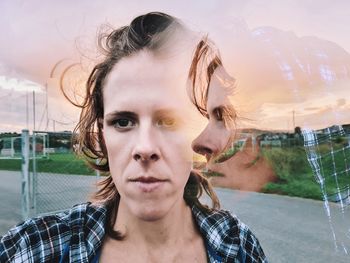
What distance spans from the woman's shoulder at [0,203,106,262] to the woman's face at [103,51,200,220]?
0.25 meters

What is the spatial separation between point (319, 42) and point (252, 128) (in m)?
0.37

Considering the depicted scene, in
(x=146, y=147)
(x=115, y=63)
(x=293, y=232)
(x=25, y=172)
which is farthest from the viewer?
(x=293, y=232)

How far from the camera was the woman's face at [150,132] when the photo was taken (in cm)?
82

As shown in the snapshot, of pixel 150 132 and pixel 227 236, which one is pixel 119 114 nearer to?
pixel 150 132

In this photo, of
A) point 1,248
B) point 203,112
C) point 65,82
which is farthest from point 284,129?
point 1,248

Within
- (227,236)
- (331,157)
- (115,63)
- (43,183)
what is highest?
(115,63)

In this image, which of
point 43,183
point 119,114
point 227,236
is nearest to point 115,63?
point 119,114

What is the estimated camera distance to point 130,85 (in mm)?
867

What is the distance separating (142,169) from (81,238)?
330mm

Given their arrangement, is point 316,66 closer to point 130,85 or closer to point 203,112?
point 203,112

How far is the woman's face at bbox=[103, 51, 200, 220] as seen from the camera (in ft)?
2.70

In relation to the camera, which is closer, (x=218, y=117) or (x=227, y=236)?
(x=218, y=117)

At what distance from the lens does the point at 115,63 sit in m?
0.95

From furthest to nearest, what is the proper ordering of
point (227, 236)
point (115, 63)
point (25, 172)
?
1. point (25, 172)
2. point (227, 236)
3. point (115, 63)
